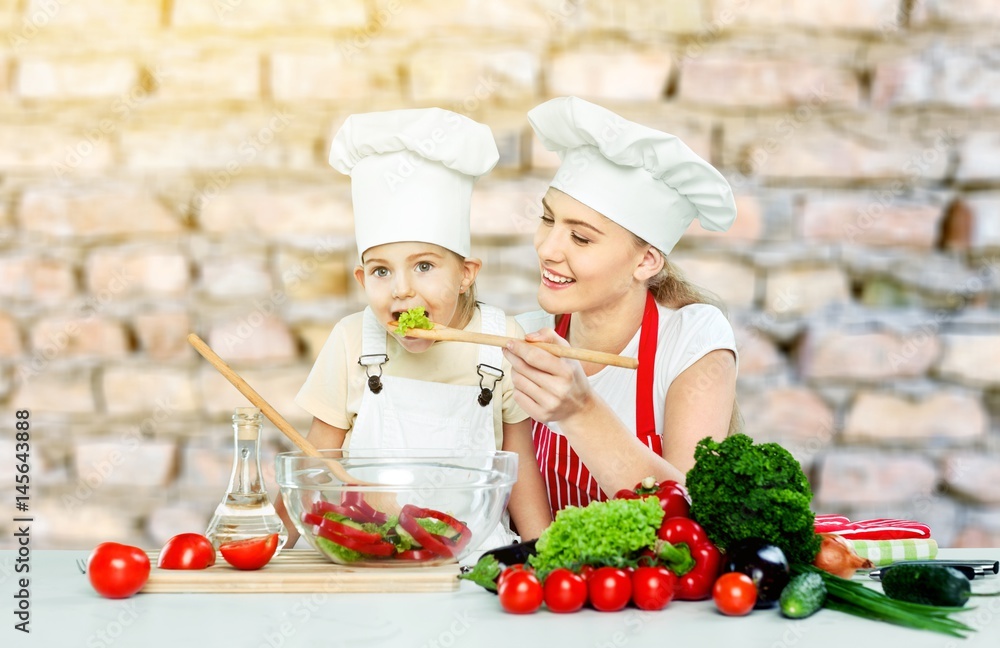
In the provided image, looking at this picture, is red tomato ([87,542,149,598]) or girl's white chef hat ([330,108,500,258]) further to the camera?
girl's white chef hat ([330,108,500,258])

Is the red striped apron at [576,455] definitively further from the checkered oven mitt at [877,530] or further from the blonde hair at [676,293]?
the checkered oven mitt at [877,530]

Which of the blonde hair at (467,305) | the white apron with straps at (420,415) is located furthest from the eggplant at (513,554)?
the blonde hair at (467,305)

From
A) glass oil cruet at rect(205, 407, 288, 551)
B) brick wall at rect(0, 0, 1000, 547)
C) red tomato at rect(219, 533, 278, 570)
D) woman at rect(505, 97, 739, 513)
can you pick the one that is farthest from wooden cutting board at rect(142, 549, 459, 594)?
brick wall at rect(0, 0, 1000, 547)

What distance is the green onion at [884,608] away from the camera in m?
1.00

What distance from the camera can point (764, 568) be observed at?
3.51 ft

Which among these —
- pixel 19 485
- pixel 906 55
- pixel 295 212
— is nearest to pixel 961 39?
pixel 906 55

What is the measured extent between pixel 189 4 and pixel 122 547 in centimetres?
150

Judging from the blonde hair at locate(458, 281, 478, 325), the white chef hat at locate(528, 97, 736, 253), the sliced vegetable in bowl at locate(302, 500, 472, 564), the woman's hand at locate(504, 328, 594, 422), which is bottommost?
the sliced vegetable in bowl at locate(302, 500, 472, 564)

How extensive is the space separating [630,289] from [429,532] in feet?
2.65

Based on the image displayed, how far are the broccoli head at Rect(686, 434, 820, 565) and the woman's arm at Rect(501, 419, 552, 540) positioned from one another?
0.66 metres

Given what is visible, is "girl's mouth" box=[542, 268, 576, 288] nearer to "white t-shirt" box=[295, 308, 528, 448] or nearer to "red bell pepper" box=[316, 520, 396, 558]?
"white t-shirt" box=[295, 308, 528, 448]

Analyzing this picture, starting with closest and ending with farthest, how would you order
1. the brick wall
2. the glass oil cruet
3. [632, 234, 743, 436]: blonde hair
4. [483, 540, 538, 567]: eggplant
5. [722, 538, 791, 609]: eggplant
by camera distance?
[722, 538, 791, 609]: eggplant
[483, 540, 538, 567]: eggplant
the glass oil cruet
[632, 234, 743, 436]: blonde hair
the brick wall

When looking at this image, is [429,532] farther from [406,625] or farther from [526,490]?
[526,490]

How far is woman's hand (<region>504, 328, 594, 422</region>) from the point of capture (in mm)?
1461
